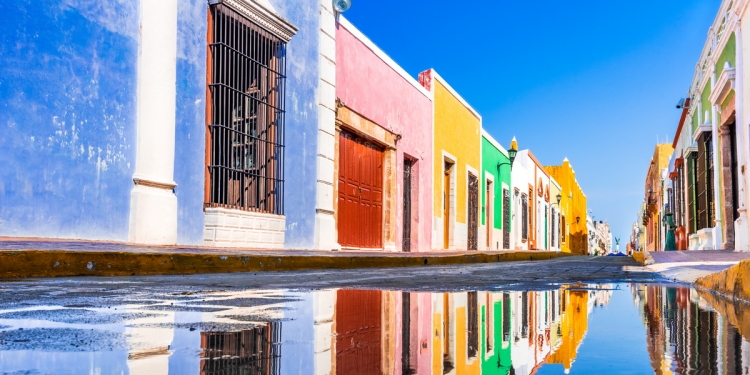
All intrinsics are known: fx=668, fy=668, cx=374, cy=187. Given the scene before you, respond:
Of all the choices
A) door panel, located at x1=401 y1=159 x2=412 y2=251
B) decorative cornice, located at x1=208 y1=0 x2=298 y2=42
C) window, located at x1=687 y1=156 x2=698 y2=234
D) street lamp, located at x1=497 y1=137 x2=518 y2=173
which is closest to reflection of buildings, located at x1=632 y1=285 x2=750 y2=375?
decorative cornice, located at x1=208 y1=0 x2=298 y2=42

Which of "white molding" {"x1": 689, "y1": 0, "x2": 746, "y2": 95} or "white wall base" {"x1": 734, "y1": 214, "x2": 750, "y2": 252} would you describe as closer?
"white wall base" {"x1": 734, "y1": 214, "x2": 750, "y2": 252}

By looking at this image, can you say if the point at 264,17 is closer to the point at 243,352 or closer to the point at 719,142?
the point at 243,352

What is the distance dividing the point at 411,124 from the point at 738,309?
13.7 meters

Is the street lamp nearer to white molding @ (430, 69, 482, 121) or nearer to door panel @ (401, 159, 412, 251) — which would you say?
white molding @ (430, 69, 482, 121)

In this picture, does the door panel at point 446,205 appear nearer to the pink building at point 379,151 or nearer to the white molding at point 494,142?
the pink building at point 379,151

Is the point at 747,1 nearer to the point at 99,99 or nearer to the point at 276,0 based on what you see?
the point at 276,0

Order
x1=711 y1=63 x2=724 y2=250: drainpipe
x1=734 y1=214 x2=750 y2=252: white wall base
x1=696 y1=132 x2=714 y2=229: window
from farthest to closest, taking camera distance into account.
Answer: x1=696 y1=132 x2=714 y2=229: window < x1=711 y1=63 x2=724 y2=250: drainpipe < x1=734 y1=214 x2=750 y2=252: white wall base

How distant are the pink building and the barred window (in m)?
2.09

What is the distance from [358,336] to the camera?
1550 millimetres

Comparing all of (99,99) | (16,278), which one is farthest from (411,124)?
(16,278)

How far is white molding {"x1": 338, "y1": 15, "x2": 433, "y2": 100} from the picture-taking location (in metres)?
12.3

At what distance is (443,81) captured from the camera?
1847cm

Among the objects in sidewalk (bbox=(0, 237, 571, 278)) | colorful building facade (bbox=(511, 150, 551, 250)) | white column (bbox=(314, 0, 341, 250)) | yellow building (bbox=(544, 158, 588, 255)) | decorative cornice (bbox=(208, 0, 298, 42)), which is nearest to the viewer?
sidewalk (bbox=(0, 237, 571, 278))

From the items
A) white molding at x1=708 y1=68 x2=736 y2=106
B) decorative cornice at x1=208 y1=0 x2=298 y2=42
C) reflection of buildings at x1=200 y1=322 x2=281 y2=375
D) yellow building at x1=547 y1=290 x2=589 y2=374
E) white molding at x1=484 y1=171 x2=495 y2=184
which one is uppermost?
white molding at x1=708 y1=68 x2=736 y2=106
